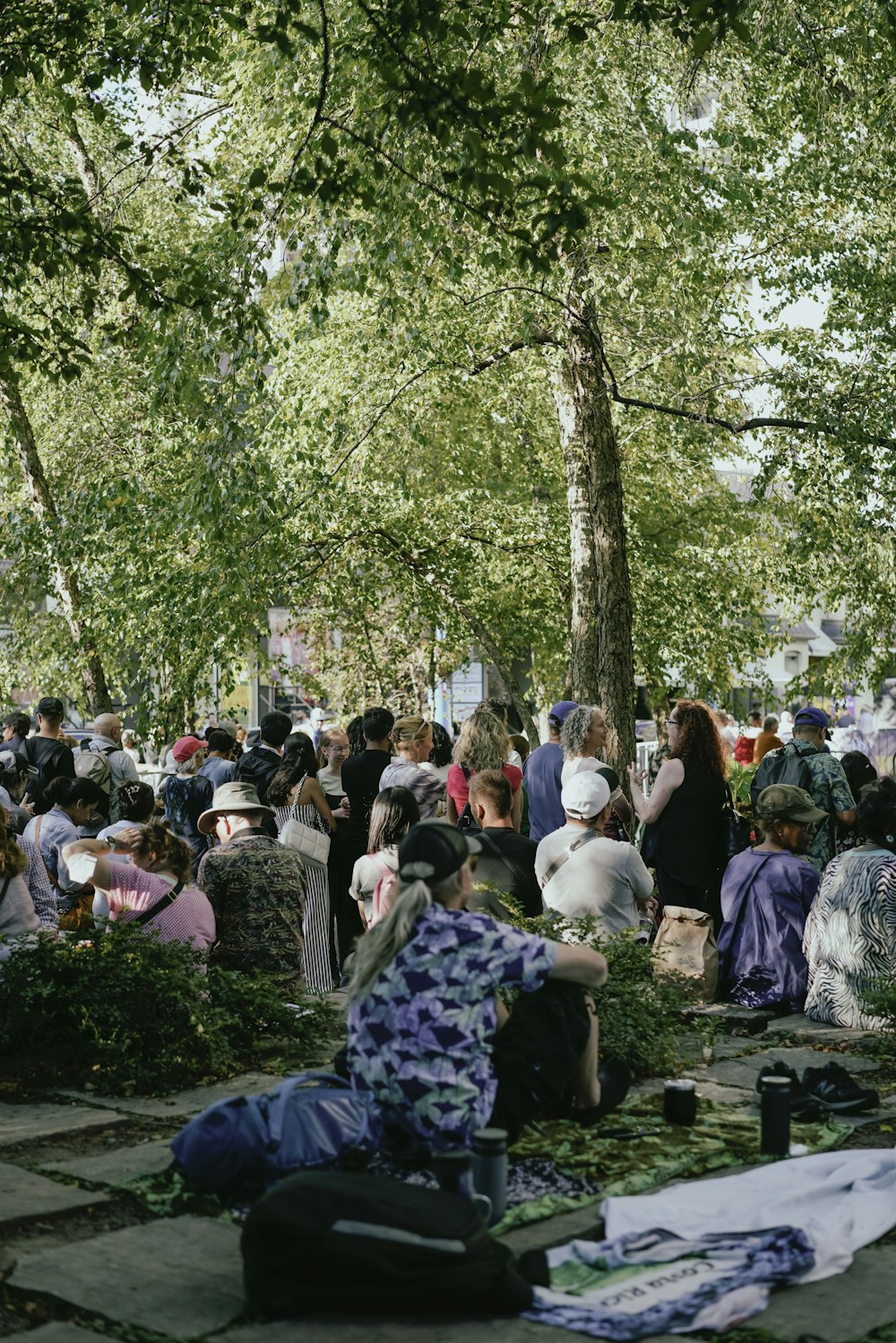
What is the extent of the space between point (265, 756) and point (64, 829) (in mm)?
1911

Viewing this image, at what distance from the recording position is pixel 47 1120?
6.55 metres

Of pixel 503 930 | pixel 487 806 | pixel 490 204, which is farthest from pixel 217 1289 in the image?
pixel 490 204

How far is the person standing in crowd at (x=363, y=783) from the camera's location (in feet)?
34.5

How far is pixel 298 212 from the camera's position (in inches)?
476

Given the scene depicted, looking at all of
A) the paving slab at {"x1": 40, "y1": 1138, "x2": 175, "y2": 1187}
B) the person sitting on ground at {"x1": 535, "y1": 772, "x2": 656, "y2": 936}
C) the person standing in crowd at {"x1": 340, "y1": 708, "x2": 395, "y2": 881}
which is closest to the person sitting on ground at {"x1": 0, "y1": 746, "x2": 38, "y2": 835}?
the person standing in crowd at {"x1": 340, "y1": 708, "x2": 395, "y2": 881}

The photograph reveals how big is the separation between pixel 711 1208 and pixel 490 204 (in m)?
5.98

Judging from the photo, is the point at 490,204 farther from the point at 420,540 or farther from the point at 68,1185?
the point at 420,540

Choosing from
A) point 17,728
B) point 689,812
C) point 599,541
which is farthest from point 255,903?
point 599,541

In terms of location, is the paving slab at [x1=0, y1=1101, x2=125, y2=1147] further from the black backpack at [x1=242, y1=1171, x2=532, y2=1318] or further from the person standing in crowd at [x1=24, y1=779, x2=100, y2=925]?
the person standing in crowd at [x1=24, y1=779, x2=100, y2=925]

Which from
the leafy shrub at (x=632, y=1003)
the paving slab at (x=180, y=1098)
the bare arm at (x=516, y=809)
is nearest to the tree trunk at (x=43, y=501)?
the bare arm at (x=516, y=809)

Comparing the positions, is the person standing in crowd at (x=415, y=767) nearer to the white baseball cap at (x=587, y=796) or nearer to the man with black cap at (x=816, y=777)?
the white baseball cap at (x=587, y=796)

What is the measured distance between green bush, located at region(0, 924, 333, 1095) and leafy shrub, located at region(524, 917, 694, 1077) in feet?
4.93

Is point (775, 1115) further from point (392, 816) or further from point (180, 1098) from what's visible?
point (392, 816)

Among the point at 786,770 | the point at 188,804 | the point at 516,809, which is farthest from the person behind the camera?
the point at 188,804
